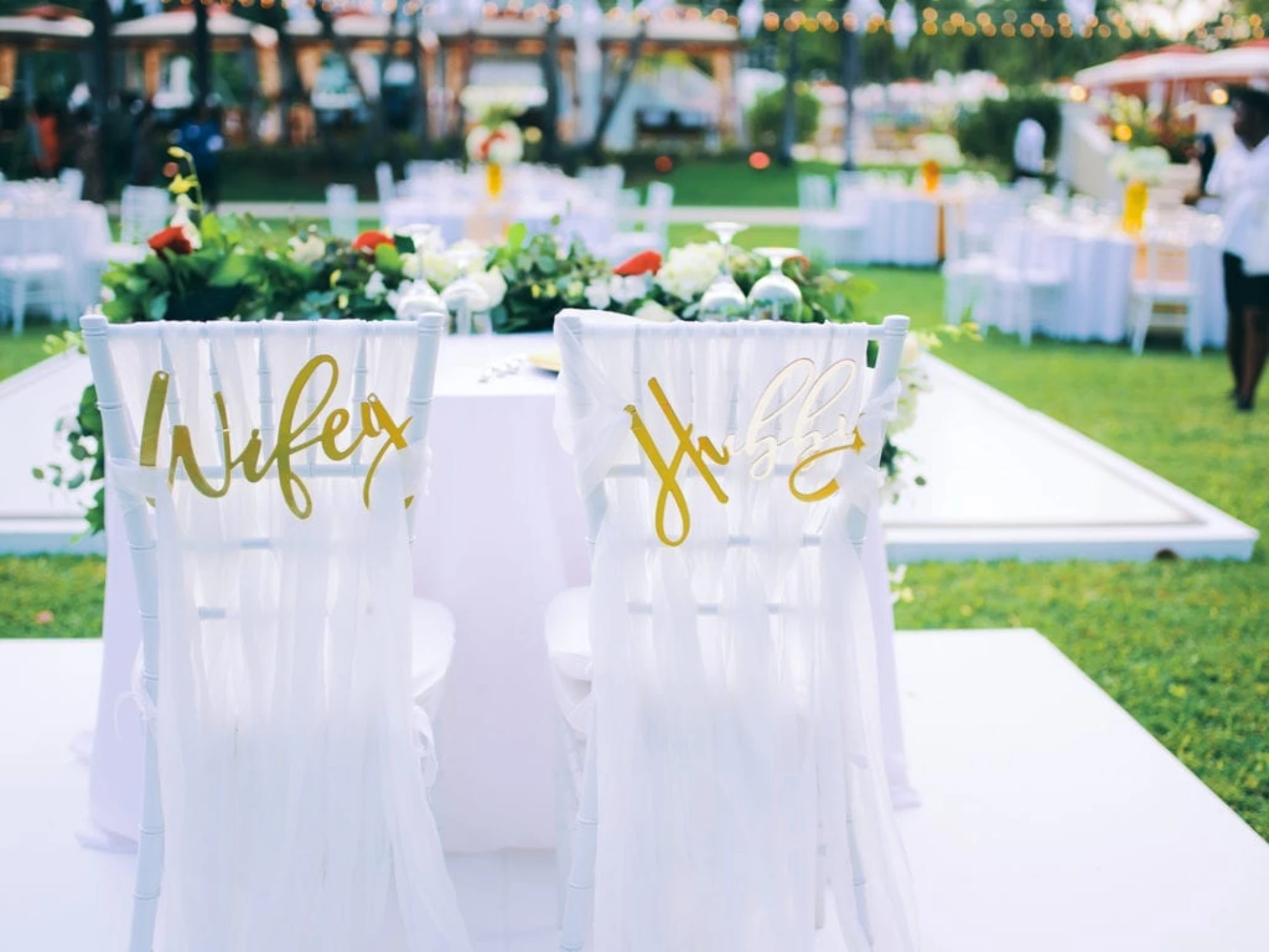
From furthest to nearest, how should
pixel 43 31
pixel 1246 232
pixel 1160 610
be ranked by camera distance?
pixel 43 31, pixel 1246 232, pixel 1160 610

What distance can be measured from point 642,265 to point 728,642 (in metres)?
1.48

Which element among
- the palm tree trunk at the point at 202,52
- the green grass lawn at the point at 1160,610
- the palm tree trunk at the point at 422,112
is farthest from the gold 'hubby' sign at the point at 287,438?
the palm tree trunk at the point at 422,112

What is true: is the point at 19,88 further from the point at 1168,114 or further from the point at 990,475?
the point at 990,475

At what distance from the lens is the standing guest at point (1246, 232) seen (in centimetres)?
636

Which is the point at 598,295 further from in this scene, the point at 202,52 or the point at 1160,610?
the point at 202,52

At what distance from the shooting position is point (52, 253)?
868 cm

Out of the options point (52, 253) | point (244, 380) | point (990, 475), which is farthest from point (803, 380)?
point (52, 253)

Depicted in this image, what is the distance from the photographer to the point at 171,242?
312cm

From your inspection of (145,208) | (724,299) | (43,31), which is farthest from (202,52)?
(724,299)

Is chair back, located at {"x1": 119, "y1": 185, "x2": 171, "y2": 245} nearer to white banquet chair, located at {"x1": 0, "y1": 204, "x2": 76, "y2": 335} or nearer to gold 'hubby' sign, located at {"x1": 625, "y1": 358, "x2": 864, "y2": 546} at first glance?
white banquet chair, located at {"x1": 0, "y1": 204, "x2": 76, "y2": 335}

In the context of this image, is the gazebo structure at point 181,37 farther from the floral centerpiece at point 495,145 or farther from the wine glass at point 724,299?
the wine glass at point 724,299

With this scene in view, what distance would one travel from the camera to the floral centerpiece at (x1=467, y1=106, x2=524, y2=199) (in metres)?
8.87

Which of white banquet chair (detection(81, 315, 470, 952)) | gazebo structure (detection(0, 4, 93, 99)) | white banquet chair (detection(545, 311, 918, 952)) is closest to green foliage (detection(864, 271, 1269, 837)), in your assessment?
white banquet chair (detection(545, 311, 918, 952))

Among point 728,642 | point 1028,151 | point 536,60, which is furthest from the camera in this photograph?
point 536,60
